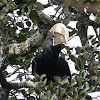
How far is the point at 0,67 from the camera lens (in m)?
1.68

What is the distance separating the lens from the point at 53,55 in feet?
A: 6.11

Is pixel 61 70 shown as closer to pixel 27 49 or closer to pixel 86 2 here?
pixel 27 49

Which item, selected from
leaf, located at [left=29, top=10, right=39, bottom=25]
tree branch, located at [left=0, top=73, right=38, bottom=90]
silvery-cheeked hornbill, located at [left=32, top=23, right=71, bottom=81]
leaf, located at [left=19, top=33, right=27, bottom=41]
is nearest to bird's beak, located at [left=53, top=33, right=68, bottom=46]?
silvery-cheeked hornbill, located at [left=32, top=23, right=71, bottom=81]

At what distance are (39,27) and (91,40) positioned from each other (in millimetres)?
358

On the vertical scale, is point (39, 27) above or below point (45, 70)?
above

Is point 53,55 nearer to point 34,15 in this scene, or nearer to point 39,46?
point 39,46

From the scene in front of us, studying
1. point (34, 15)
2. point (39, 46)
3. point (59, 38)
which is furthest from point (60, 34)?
point (39, 46)

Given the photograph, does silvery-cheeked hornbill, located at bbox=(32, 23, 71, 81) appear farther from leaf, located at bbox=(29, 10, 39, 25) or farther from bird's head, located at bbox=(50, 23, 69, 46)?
leaf, located at bbox=(29, 10, 39, 25)

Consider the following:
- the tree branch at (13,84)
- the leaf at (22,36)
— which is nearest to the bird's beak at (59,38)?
the tree branch at (13,84)

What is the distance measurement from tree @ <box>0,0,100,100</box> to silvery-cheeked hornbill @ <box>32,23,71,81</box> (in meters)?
0.06

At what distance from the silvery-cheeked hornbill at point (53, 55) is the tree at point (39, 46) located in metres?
0.06

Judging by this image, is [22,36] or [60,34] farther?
[22,36]

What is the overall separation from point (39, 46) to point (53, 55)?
0.46 feet

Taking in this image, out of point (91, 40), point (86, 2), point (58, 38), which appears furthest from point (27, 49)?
point (86, 2)
